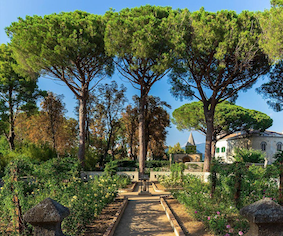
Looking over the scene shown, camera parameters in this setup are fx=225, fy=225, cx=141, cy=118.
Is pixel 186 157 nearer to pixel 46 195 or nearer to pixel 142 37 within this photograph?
pixel 142 37

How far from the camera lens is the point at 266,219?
5.80ft

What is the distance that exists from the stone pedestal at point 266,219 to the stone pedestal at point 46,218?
164 cm

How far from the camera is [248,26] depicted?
45.3ft

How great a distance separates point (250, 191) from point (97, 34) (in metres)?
12.8

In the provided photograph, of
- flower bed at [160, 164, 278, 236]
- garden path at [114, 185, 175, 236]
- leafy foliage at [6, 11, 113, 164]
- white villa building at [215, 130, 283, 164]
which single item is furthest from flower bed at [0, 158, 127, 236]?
white villa building at [215, 130, 283, 164]

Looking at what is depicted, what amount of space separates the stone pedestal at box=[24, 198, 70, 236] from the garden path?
3.14 meters

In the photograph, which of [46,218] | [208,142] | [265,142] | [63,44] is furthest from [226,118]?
[46,218]

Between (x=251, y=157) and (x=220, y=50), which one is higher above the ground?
(x=220, y=50)

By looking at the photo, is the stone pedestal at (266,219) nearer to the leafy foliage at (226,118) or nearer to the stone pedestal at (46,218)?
the stone pedestal at (46,218)

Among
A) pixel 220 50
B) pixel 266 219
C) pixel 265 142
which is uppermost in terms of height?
pixel 220 50

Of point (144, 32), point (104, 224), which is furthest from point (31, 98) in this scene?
point (104, 224)

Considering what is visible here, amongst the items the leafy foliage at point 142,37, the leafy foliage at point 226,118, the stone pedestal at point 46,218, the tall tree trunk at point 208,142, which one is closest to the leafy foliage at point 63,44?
the leafy foliage at point 142,37

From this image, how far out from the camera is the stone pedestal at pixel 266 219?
1.77 m

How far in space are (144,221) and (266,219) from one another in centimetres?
452
